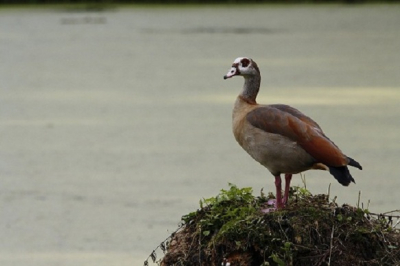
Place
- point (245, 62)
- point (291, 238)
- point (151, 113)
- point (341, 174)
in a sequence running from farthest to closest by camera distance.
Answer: point (151, 113) → point (245, 62) → point (341, 174) → point (291, 238)

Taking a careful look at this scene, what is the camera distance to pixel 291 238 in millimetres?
2266

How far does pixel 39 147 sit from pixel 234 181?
46.5 inches

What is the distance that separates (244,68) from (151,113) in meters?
3.52

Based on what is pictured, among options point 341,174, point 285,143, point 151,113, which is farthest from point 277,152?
point 151,113

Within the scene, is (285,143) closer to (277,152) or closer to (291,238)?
(277,152)

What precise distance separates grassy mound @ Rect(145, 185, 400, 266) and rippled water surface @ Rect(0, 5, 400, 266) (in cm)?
120

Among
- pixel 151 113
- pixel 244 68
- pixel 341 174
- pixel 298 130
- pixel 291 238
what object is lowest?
pixel 291 238

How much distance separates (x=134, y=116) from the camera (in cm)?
612

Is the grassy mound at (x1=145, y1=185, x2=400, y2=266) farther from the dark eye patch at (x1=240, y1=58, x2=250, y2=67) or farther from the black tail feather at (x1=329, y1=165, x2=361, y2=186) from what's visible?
the dark eye patch at (x1=240, y1=58, x2=250, y2=67)

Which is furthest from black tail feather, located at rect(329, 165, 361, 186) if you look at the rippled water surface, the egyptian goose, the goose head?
the rippled water surface

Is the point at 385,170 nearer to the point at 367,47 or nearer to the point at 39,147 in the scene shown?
the point at 39,147

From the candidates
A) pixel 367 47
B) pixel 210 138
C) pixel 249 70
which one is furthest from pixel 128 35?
pixel 249 70

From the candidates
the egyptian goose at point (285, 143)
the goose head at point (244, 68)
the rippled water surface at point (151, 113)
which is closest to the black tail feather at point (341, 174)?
the egyptian goose at point (285, 143)

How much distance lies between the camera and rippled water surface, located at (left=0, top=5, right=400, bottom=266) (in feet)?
13.4
